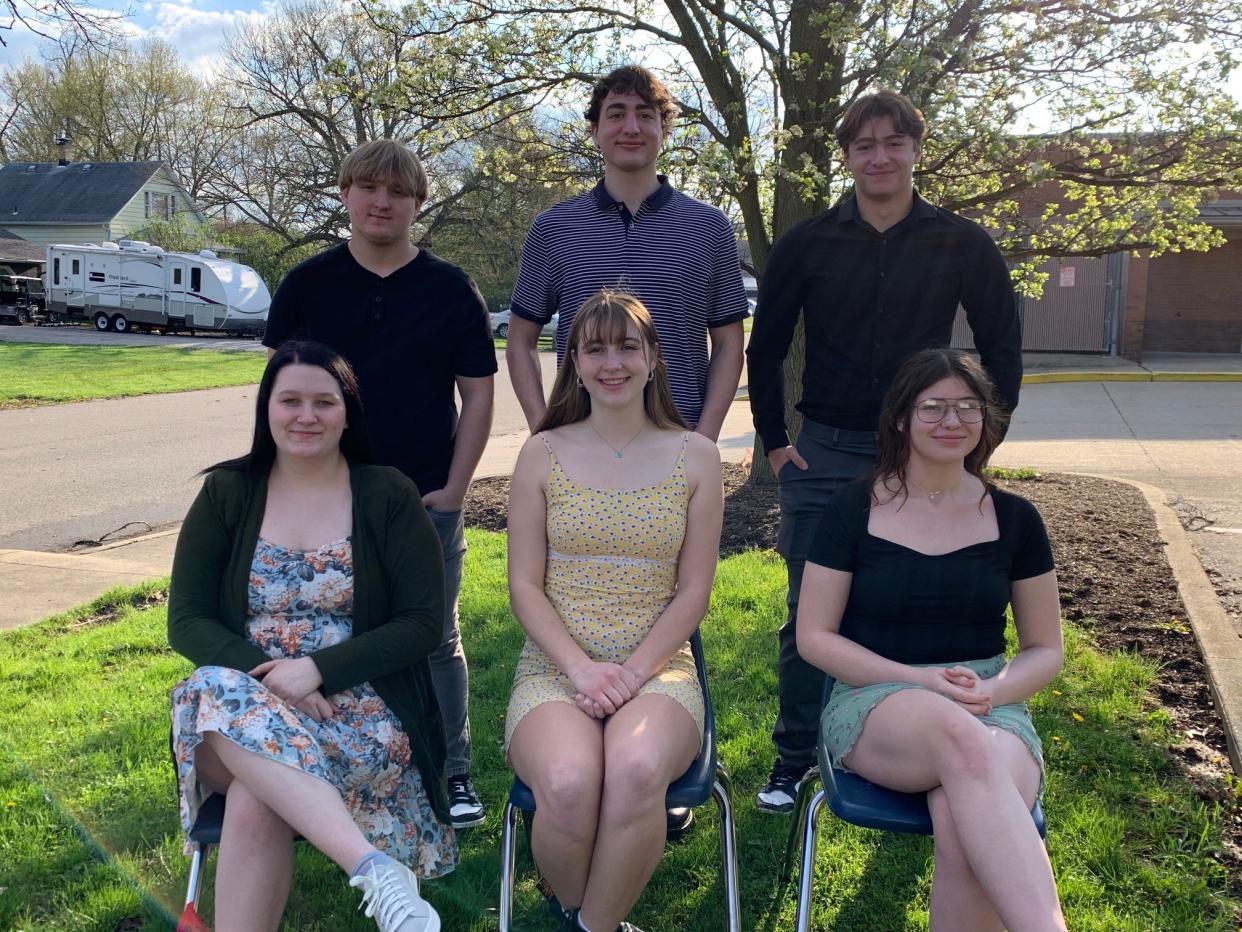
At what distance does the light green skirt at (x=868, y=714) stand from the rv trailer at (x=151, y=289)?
1177 inches

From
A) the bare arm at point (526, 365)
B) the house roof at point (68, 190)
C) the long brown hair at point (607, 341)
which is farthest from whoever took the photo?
the house roof at point (68, 190)

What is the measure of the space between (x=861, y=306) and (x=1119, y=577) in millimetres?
3361

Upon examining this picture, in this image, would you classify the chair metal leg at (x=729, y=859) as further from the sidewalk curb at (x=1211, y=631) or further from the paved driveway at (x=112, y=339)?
the paved driveway at (x=112, y=339)

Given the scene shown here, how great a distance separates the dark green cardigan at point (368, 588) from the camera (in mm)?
2529

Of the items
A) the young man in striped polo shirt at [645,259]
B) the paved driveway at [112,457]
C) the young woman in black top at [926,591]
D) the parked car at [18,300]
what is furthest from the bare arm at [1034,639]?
the parked car at [18,300]

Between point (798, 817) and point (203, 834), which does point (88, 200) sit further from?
Answer: point (798, 817)

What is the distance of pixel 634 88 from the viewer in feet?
10.3

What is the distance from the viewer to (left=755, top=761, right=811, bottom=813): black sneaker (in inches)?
130

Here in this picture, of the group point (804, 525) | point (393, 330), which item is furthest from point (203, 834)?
point (804, 525)

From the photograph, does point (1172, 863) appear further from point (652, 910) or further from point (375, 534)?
point (375, 534)

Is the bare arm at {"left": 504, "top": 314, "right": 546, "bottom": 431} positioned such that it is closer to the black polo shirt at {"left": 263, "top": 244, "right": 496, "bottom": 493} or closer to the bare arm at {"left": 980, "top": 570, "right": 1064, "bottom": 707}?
the black polo shirt at {"left": 263, "top": 244, "right": 496, "bottom": 493}

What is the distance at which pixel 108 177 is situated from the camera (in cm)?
4166

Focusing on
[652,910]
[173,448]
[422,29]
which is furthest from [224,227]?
[652,910]

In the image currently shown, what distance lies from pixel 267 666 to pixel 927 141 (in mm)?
4955
